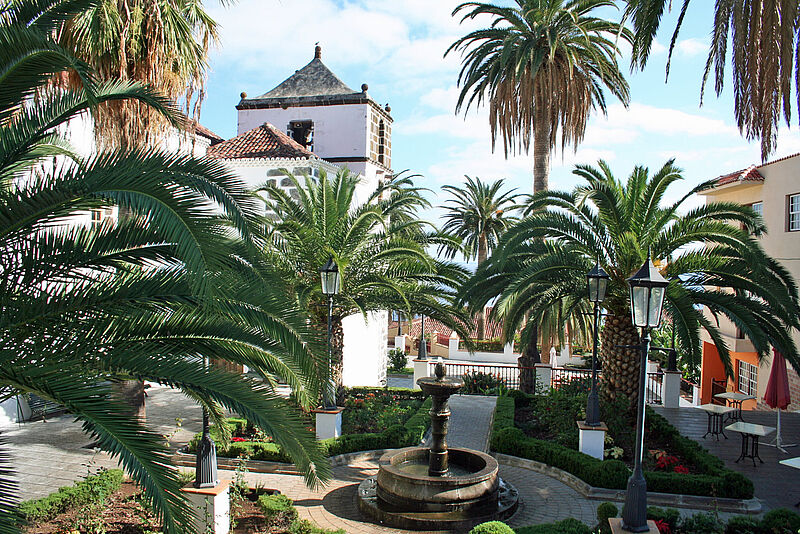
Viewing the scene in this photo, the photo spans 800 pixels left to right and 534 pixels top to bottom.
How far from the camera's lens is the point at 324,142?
26.0m

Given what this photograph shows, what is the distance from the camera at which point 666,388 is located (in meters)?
17.7

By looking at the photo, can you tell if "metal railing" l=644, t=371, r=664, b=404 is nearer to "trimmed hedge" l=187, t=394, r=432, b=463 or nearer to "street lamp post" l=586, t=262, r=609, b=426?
"street lamp post" l=586, t=262, r=609, b=426

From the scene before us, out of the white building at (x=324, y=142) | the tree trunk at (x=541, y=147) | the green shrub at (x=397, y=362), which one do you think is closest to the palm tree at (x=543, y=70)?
the tree trunk at (x=541, y=147)

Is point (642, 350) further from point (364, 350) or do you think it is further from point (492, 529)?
point (364, 350)

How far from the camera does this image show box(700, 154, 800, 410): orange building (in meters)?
19.4

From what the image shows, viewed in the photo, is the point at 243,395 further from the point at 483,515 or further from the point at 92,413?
the point at 483,515

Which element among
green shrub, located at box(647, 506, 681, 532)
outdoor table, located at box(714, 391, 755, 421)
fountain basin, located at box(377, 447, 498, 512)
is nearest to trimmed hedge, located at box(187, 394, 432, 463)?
fountain basin, located at box(377, 447, 498, 512)

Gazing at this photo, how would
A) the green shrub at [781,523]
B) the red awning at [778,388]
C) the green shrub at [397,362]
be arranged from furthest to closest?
the green shrub at [397,362] < the red awning at [778,388] < the green shrub at [781,523]

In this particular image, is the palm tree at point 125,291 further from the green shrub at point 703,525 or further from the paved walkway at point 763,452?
the paved walkway at point 763,452

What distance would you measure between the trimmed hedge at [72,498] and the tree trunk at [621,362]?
10.1 metres

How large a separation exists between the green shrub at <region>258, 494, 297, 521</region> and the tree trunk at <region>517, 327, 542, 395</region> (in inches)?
430

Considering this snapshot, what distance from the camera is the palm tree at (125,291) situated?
443 centimetres

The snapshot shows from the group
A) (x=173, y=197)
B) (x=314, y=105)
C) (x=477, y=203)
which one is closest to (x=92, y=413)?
(x=173, y=197)

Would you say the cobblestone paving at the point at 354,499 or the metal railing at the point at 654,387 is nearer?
the cobblestone paving at the point at 354,499
